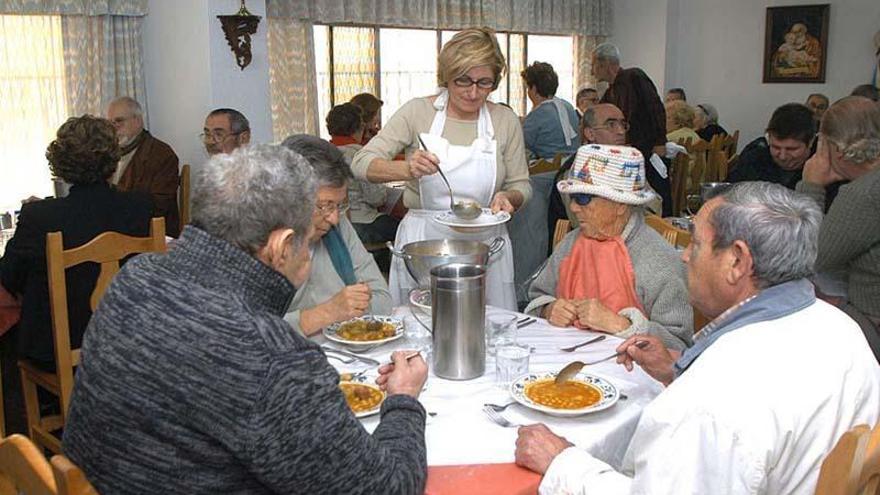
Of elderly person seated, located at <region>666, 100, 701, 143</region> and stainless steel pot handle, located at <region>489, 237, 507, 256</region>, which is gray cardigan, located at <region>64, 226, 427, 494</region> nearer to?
stainless steel pot handle, located at <region>489, 237, 507, 256</region>

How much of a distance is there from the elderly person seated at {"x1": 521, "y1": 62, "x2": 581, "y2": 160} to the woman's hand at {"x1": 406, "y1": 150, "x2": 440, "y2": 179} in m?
Answer: 3.20

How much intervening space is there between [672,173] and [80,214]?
14.1ft

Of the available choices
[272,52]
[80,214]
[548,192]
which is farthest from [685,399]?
[272,52]

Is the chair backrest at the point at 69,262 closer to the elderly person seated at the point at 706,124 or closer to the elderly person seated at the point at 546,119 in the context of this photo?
the elderly person seated at the point at 546,119

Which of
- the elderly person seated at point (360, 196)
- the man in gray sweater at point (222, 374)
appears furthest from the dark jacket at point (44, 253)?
the elderly person seated at point (360, 196)

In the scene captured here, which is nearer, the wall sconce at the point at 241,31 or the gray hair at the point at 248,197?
the gray hair at the point at 248,197

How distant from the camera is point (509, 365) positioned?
1.83 meters

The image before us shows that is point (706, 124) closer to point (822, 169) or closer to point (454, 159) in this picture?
point (822, 169)

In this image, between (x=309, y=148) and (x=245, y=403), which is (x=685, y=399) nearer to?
(x=245, y=403)

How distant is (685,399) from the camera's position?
1.27 meters

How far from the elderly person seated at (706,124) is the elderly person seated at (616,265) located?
5.83 m

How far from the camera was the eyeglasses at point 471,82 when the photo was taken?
280cm

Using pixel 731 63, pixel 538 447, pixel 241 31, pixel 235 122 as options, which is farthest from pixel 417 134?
pixel 731 63

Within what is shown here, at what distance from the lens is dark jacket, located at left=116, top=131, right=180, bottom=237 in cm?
466
